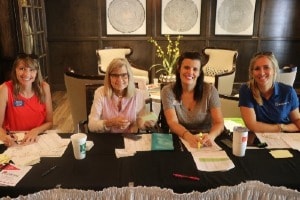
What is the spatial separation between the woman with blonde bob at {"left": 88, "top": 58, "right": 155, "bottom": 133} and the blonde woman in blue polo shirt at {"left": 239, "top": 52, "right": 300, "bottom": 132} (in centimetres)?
69

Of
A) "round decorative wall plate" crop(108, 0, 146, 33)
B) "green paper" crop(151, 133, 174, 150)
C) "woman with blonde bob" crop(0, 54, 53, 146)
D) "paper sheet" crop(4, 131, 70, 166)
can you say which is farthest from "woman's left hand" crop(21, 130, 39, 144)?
"round decorative wall plate" crop(108, 0, 146, 33)

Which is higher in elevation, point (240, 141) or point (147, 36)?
point (147, 36)

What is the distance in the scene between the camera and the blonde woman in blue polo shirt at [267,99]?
205 centimetres

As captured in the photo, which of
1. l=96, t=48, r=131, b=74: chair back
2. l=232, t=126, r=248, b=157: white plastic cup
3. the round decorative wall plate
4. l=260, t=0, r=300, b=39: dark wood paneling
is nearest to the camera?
l=232, t=126, r=248, b=157: white plastic cup

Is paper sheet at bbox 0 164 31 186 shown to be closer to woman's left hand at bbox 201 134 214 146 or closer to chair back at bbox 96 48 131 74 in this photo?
woman's left hand at bbox 201 134 214 146

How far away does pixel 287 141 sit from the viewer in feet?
5.67

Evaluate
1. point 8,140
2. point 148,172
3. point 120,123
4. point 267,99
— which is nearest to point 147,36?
point 267,99

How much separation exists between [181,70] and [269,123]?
72 cm

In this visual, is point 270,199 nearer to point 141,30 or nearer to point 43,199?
point 43,199

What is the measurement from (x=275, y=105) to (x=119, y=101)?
1.08 m

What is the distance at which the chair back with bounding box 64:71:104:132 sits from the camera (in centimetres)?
296

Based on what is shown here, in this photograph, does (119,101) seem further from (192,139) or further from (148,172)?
(148,172)

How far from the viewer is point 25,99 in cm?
208

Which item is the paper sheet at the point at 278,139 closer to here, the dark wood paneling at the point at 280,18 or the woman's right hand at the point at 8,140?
the woman's right hand at the point at 8,140
